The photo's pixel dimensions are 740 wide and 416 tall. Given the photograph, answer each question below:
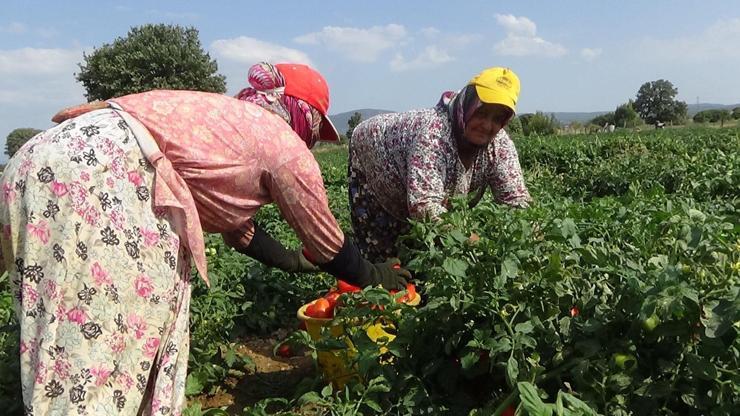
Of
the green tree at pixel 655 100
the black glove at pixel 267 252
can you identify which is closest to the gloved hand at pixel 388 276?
the black glove at pixel 267 252

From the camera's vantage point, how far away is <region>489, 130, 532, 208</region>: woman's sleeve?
3.01 meters

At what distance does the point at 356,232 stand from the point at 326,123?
4.88 ft

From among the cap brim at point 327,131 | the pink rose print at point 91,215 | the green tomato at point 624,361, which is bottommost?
the green tomato at point 624,361

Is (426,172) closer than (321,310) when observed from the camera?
No

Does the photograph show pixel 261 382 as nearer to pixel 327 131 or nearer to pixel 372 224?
pixel 372 224

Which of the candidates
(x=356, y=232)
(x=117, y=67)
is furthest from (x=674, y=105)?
(x=356, y=232)

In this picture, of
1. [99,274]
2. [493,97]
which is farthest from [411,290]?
[99,274]

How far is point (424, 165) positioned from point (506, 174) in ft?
1.49

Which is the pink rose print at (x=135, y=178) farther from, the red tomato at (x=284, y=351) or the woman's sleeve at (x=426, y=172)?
the red tomato at (x=284, y=351)

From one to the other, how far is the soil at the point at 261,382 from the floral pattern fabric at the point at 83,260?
101 cm

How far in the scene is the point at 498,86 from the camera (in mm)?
2621

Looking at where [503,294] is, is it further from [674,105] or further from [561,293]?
[674,105]

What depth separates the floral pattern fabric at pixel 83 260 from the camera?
63.6 inches

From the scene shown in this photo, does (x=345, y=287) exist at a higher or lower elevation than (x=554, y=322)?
lower
